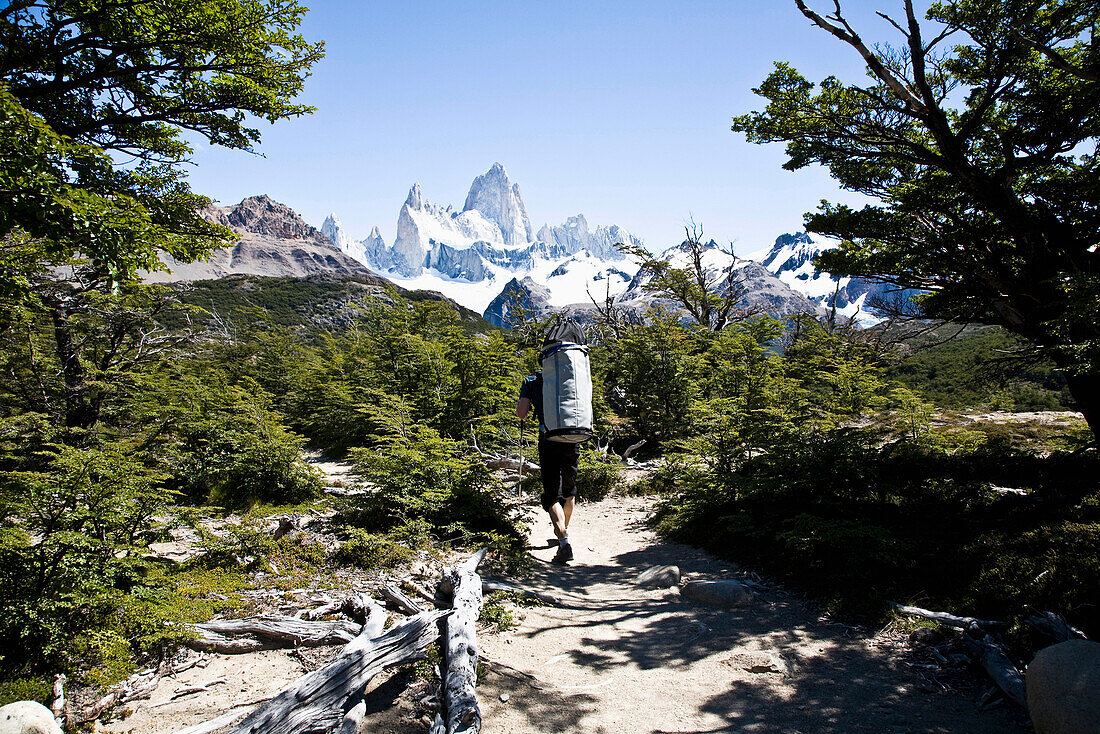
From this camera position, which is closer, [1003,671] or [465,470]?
[1003,671]

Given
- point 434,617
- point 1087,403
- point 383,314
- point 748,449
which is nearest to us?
point 434,617

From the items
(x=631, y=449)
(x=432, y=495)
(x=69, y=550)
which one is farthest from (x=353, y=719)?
(x=631, y=449)

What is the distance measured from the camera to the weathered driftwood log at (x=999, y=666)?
3.05 metres

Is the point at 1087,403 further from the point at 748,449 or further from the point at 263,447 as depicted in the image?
the point at 263,447

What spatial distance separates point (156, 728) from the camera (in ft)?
8.97

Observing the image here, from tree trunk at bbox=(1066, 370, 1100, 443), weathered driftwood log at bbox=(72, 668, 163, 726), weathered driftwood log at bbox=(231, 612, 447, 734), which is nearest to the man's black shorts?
weathered driftwood log at bbox=(231, 612, 447, 734)

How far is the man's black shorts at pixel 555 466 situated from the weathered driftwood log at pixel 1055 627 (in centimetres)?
426

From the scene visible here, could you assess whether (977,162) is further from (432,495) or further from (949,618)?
(432,495)

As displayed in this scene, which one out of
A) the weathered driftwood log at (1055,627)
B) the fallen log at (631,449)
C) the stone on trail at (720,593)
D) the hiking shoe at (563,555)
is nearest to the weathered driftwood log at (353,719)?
the stone on trail at (720,593)

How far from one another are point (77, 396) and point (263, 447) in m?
6.67

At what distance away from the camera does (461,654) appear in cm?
324

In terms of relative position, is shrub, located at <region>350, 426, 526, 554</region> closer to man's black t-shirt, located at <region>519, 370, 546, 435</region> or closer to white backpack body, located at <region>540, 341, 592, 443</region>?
man's black t-shirt, located at <region>519, 370, 546, 435</region>

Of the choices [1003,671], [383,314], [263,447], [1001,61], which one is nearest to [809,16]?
[1001,61]

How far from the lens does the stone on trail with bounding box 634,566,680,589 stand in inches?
223
